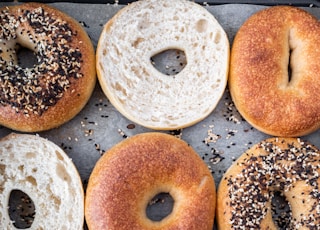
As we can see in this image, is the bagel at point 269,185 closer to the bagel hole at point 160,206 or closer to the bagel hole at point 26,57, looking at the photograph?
the bagel hole at point 160,206

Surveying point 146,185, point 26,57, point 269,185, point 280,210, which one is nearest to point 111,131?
point 146,185

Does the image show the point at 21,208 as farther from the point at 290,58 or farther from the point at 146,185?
the point at 290,58

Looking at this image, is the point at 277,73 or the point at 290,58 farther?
the point at 290,58

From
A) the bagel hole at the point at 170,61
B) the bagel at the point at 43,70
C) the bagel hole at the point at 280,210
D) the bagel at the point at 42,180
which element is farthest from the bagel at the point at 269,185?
the bagel at the point at 43,70

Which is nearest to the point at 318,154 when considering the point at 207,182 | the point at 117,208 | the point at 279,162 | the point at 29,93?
the point at 279,162

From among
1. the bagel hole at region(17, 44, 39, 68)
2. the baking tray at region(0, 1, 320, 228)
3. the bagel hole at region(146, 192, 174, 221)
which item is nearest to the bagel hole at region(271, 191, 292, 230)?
the baking tray at region(0, 1, 320, 228)

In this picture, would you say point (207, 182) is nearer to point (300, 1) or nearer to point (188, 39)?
point (188, 39)

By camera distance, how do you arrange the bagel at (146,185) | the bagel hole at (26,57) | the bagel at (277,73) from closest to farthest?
the bagel at (146,185), the bagel at (277,73), the bagel hole at (26,57)
